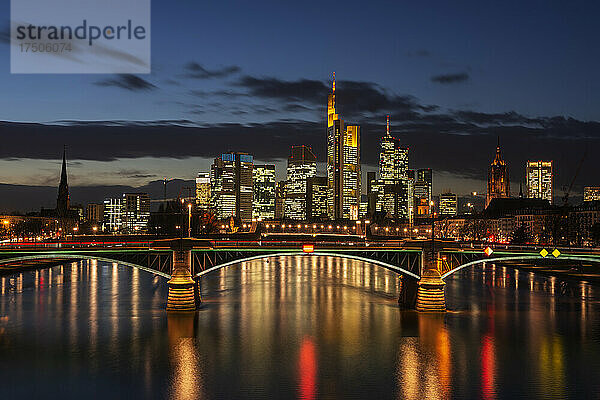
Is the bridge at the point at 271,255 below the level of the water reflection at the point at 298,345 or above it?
above

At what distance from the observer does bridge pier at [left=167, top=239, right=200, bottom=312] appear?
89.1 meters

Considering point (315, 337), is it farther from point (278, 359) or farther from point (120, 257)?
point (120, 257)

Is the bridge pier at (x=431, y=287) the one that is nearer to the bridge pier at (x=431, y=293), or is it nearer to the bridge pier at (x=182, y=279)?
the bridge pier at (x=431, y=293)

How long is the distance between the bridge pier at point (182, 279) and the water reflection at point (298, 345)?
2.95m

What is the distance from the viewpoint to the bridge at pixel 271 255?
88500mm

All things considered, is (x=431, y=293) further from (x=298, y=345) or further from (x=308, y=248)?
(x=298, y=345)

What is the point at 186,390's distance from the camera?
185 ft

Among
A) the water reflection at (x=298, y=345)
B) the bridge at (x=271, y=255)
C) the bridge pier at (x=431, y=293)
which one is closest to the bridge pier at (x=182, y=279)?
the bridge at (x=271, y=255)

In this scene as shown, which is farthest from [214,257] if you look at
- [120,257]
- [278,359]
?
[278,359]

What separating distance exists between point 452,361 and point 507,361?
578 cm

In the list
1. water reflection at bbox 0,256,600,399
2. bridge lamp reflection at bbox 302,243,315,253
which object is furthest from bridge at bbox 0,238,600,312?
water reflection at bbox 0,256,600,399

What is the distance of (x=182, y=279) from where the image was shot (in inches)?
3536

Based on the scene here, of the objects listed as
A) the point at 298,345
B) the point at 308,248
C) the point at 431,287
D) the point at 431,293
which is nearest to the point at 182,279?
the point at 308,248

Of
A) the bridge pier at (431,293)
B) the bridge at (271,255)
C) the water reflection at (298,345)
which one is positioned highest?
the bridge at (271,255)
